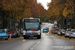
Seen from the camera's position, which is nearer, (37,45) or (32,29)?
(37,45)

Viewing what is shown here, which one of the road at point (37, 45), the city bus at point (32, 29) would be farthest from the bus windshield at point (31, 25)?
the road at point (37, 45)

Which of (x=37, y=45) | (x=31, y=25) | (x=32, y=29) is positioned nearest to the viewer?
(x=37, y=45)

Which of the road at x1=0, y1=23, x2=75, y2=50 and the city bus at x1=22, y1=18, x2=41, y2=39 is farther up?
the city bus at x1=22, y1=18, x2=41, y2=39

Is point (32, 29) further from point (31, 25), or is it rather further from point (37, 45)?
point (37, 45)

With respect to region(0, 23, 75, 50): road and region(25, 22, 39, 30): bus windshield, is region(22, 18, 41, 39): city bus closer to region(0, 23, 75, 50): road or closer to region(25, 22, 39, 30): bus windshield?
region(25, 22, 39, 30): bus windshield

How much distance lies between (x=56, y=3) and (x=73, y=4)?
7.36 meters

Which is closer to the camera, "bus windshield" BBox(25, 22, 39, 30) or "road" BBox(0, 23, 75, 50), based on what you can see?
"road" BBox(0, 23, 75, 50)

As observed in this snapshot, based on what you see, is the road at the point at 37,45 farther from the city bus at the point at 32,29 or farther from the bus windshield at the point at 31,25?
the bus windshield at the point at 31,25

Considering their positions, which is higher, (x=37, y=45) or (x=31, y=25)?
(x=31, y=25)

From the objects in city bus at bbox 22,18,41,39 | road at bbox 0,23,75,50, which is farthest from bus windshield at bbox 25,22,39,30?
road at bbox 0,23,75,50

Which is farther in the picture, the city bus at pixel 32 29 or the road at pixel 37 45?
the city bus at pixel 32 29

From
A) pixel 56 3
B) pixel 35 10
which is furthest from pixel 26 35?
pixel 35 10

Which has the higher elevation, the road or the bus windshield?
the bus windshield

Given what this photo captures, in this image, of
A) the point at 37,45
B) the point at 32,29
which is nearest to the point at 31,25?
the point at 32,29
